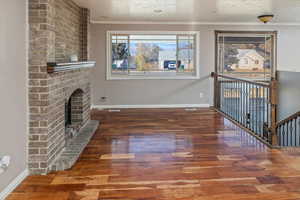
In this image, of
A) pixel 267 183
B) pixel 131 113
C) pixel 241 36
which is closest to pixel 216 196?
pixel 267 183

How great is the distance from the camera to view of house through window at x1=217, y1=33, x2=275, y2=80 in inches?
304

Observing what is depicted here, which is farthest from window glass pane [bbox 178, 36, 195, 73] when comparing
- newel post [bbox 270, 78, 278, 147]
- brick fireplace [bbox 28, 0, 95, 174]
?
brick fireplace [bbox 28, 0, 95, 174]

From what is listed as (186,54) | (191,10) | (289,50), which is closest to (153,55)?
(186,54)

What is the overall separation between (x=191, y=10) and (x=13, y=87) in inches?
164

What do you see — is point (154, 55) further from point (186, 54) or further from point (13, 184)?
point (13, 184)

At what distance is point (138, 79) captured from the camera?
7574 mm

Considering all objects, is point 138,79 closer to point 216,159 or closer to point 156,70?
point 156,70

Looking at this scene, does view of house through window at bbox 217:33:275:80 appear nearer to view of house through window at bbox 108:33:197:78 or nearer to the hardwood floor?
view of house through window at bbox 108:33:197:78

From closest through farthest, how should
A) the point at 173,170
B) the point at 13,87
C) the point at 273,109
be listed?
the point at 13,87 < the point at 173,170 < the point at 273,109

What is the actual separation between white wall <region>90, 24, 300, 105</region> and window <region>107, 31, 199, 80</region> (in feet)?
0.51

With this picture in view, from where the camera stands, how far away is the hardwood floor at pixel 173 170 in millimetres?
2627

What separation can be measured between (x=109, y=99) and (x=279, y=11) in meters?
4.38

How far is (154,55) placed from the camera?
7801mm

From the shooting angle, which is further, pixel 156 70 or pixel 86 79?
pixel 156 70
